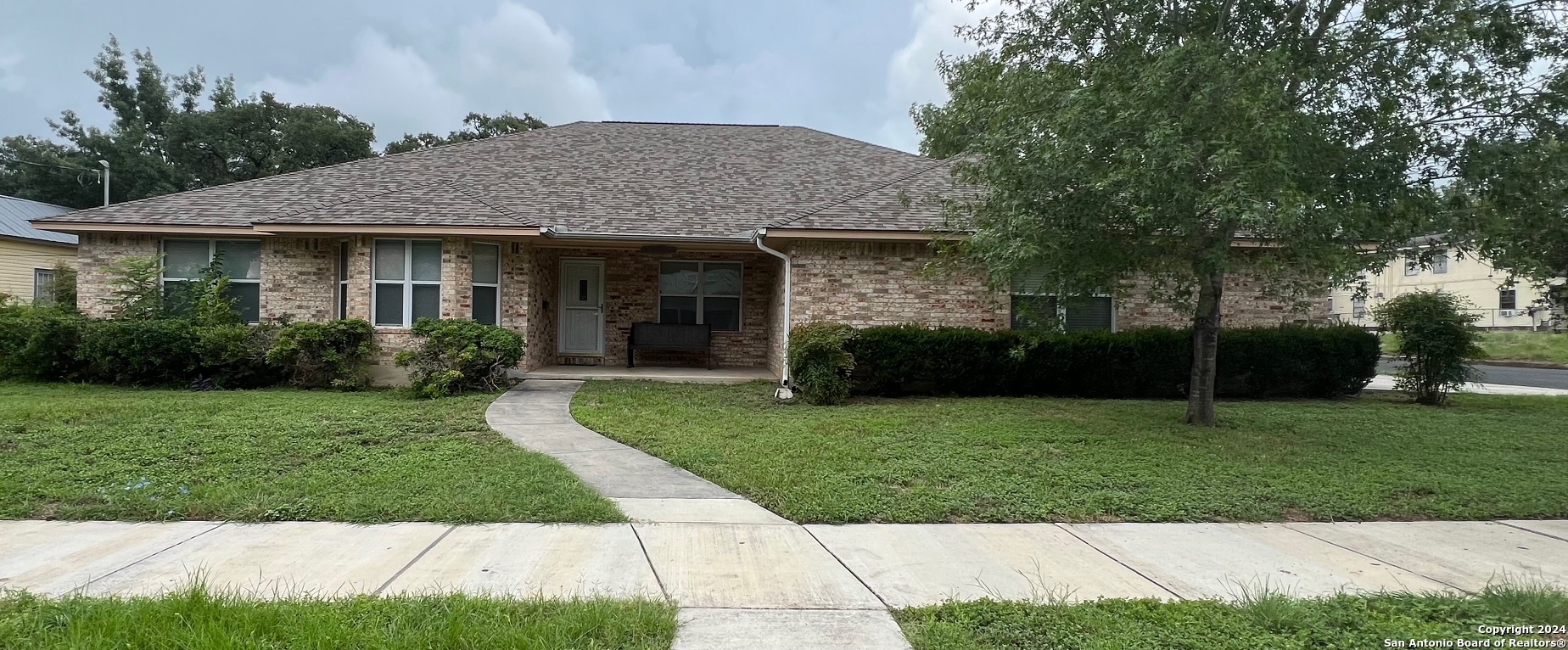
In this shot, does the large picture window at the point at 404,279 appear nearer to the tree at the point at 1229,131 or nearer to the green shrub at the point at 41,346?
the green shrub at the point at 41,346

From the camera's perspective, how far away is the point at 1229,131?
633 cm

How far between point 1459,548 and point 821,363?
670cm

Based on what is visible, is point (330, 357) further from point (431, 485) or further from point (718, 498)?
point (718, 498)

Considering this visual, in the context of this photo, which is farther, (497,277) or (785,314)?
(497,277)

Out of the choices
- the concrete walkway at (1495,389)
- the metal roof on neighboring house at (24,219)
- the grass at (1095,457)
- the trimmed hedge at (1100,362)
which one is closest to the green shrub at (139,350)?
the grass at (1095,457)

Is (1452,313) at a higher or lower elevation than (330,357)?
higher

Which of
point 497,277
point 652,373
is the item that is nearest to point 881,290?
point 652,373

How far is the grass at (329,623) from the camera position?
9.66 ft

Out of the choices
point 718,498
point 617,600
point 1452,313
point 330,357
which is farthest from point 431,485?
point 1452,313

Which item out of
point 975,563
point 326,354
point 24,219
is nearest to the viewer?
point 975,563

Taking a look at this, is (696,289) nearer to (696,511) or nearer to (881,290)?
(881,290)

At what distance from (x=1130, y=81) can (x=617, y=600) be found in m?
6.38

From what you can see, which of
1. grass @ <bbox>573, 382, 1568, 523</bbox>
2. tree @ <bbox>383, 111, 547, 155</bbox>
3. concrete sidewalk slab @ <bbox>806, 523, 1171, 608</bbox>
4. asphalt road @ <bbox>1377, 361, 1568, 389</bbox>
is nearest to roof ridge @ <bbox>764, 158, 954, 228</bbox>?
grass @ <bbox>573, 382, 1568, 523</bbox>

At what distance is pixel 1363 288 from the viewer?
8.02 meters
